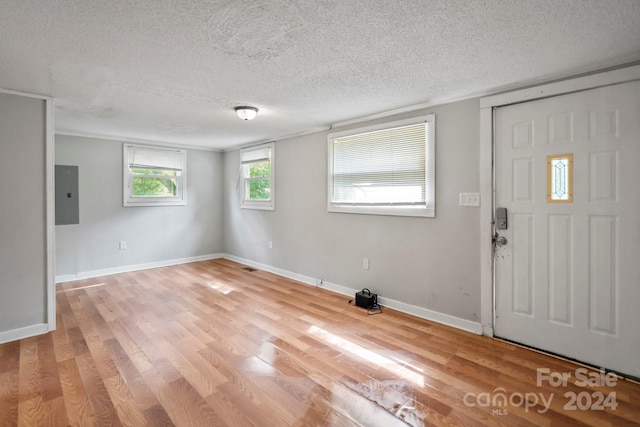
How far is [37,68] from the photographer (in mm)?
2326

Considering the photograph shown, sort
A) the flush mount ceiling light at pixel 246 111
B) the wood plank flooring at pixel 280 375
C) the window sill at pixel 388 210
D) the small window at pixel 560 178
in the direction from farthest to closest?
1. the flush mount ceiling light at pixel 246 111
2. the window sill at pixel 388 210
3. the small window at pixel 560 178
4. the wood plank flooring at pixel 280 375

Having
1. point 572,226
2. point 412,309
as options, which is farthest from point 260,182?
point 572,226


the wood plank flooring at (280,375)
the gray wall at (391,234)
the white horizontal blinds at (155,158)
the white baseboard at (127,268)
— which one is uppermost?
the white horizontal blinds at (155,158)

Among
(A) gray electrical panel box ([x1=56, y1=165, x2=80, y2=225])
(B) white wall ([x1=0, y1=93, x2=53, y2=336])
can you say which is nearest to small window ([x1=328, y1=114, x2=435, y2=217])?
(B) white wall ([x1=0, y1=93, x2=53, y2=336])

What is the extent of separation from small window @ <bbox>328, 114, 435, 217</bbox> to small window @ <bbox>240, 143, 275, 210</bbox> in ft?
4.79

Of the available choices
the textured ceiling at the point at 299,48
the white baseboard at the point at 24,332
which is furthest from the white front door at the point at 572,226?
the white baseboard at the point at 24,332

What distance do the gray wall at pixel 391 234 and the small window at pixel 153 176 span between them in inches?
64.6

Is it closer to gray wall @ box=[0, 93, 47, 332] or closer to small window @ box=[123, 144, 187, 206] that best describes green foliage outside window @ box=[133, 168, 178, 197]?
small window @ box=[123, 144, 187, 206]

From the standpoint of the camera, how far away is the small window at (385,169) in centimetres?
326

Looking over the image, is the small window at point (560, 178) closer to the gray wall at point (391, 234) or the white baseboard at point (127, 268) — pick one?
the gray wall at point (391, 234)

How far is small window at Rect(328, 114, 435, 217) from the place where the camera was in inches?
128

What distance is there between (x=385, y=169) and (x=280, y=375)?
97.0 inches

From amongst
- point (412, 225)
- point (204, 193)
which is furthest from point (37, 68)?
point (204, 193)

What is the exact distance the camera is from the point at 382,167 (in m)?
3.65
